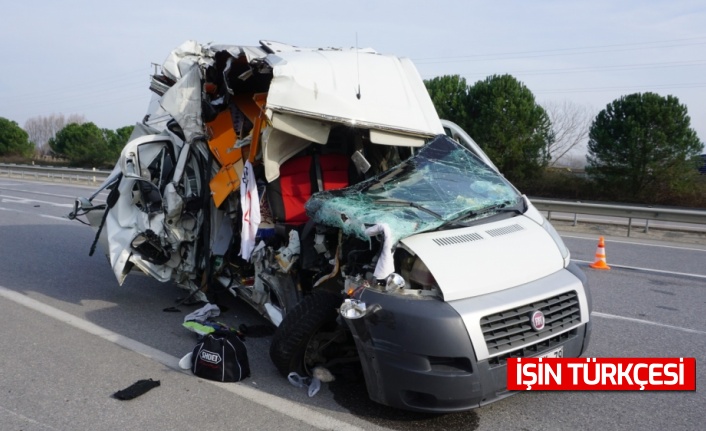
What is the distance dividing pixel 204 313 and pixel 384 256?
2.60 meters

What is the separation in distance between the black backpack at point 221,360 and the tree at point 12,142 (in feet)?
164

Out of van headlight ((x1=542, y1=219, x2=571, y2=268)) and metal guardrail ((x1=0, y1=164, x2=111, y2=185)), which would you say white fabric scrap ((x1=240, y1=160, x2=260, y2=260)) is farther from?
metal guardrail ((x1=0, y1=164, x2=111, y2=185))

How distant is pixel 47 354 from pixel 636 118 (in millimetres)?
24625

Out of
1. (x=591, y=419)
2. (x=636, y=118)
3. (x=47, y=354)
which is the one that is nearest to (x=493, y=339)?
(x=591, y=419)

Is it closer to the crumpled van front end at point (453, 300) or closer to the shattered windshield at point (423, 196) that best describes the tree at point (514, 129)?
the shattered windshield at point (423, 196)

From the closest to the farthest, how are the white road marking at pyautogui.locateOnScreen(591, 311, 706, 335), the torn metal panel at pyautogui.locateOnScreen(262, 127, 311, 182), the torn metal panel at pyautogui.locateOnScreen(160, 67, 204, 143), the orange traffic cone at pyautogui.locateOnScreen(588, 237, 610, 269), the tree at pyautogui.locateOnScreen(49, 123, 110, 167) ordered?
the torn metal panel at pyautogui.locateOnScreen(262, 127, 311, 182) → the white road marking at pyautogui.locateOnScreen(591, 311, 706, 335) → the torn metal panel at pyautogui.locateOnScreen(160, 67, 204, 143) → the orange traffic cone at pyautogui.locateOnScreen(588, 237, 610, 269) → the tree at pyautogui.locateOnScreen(49, 123, 110, 167)

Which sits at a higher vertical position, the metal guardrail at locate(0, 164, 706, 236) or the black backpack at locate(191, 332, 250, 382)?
the metal guardrail at locate(0, 164, 706, 236)

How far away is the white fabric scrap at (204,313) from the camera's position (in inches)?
210

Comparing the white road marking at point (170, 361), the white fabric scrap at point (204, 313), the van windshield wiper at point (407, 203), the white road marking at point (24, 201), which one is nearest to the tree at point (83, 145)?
the white road marking at point (24, 201)

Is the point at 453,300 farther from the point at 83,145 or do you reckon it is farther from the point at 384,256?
the point at 83,145

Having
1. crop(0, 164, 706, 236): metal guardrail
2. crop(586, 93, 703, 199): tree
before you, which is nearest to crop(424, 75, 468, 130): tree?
crop(586, 93, 703, 199): tree

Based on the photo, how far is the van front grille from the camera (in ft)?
10.6

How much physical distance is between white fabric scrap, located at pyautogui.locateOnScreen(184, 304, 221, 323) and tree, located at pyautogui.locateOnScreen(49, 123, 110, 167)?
35.9 metres

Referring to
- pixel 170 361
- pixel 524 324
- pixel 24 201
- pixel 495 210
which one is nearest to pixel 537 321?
pixel 524 324
